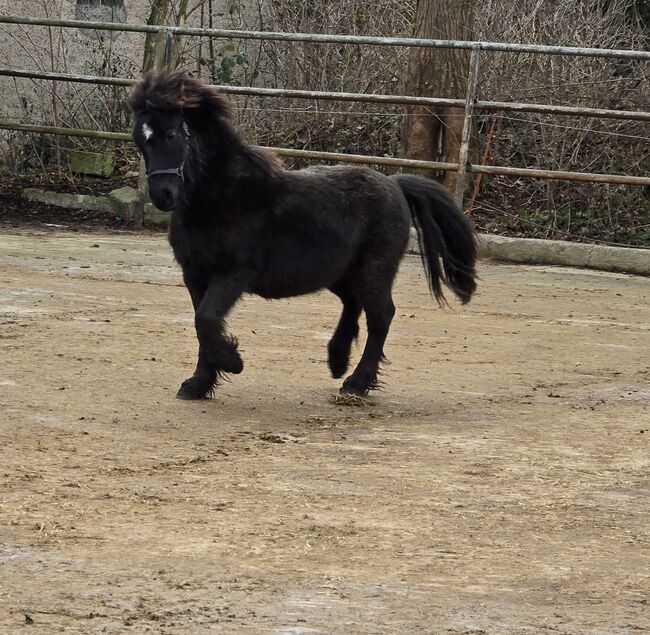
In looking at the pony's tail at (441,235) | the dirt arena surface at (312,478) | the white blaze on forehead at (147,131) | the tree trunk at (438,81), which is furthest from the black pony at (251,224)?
the tree trunk at (438,81)

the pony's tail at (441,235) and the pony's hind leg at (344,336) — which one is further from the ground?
the pony's tail at (441,235)

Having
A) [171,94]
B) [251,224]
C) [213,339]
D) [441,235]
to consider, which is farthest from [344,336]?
[171,94]

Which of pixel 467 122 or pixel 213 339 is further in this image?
pixel 467 122

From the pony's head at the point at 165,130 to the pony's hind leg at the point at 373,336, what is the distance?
4.04 feet

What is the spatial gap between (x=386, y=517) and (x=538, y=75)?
10075mm

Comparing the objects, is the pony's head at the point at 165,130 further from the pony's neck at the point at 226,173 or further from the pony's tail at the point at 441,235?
the pony's tail at the point at 441,235

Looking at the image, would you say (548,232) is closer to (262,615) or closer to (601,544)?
(601,544)

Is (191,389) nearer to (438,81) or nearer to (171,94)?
(171,94)

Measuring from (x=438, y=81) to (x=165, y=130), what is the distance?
7353 millimetres

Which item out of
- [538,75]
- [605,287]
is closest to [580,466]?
[605,287]

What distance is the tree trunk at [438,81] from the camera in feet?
42.0

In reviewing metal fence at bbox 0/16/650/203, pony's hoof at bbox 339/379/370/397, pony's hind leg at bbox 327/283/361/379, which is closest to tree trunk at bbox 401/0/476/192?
metal fence at bbox 0/16/650/203

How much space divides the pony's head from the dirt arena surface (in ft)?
3.31

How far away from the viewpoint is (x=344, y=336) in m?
6.92
